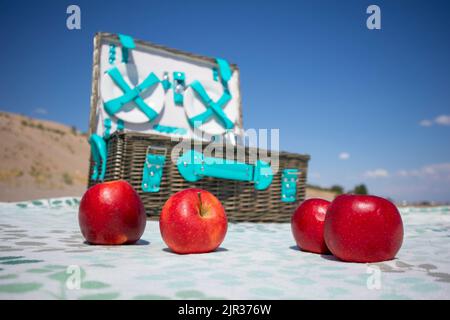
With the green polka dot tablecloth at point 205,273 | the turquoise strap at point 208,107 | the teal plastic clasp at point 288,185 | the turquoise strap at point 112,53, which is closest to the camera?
the green polka dot tablecloth at point 205,273

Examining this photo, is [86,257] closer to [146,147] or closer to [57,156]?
[146,147]

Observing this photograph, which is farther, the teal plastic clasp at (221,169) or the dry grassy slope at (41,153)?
the dry grassy slope at (41,153)

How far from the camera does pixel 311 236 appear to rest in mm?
1592

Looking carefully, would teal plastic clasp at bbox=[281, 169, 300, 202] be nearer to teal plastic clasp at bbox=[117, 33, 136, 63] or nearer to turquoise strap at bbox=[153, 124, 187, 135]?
turquoise strap at bbox=[153, 124, 187, 135]

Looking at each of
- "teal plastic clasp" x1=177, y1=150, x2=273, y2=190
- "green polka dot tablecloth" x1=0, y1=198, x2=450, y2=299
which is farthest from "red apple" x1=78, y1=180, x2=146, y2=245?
"teal plastic clasp" x1=177, y1=150, x2=273, y2=190

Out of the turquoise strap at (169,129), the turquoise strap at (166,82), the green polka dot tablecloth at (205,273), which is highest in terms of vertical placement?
the turquoise strap at (166,82)

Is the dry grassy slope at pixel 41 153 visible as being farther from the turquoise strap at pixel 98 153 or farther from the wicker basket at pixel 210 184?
the turquoise strap at pixel 98 153

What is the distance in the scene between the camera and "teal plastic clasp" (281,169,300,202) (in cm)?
334

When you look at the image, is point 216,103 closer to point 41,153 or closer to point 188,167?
point 188,167

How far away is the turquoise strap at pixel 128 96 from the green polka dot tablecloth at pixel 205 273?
2.24 m

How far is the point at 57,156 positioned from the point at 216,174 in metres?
21.5

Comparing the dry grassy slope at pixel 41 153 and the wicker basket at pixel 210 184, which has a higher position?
the dry grassy slope at pixel 41 153

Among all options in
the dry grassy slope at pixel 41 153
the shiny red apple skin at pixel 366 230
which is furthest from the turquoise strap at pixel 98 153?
the dry grassy slope at pixel 41 153

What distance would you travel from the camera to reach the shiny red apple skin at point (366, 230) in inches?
52.2
